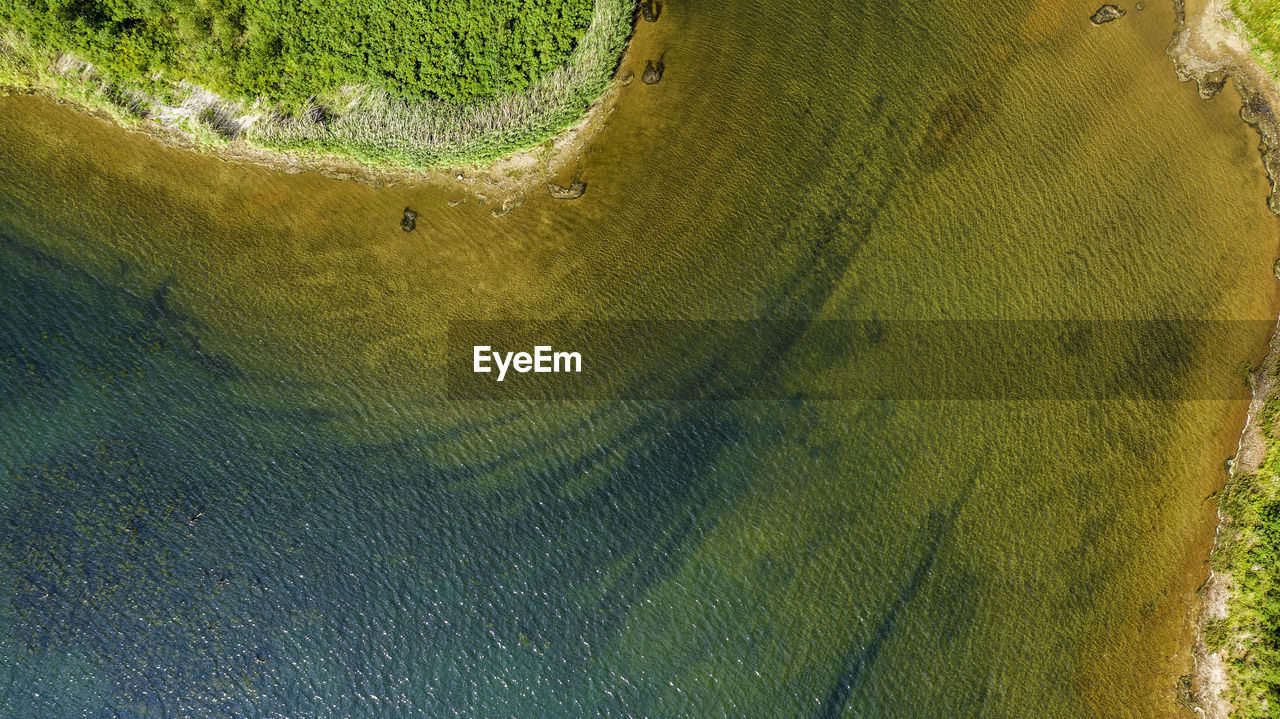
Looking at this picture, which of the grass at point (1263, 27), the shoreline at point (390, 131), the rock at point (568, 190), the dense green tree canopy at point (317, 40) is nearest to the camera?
the dense green tree canopy at point (317, 40)

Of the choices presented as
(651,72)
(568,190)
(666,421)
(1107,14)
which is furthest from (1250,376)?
(568,190)

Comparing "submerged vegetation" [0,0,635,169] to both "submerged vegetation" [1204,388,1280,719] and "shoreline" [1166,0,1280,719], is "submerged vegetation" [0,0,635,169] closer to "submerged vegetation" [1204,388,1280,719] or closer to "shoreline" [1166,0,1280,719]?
"shoreline" [1166,0,1280,719]

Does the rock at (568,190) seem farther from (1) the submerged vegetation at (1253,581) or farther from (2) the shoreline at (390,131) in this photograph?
(1) the submerged vegetation at (1253,581)

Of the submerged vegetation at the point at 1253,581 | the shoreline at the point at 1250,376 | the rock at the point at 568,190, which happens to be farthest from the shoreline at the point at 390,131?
the submerged vegetation at the point at 1253,581

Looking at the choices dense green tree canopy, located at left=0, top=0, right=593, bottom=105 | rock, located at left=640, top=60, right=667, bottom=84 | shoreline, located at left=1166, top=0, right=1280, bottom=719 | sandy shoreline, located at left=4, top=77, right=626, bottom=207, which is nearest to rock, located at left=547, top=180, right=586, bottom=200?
sandy shoreline, located at left=4, top=77, right=626, bottom=207

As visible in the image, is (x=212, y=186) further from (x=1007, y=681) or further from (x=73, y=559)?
(x=1007, y=681)

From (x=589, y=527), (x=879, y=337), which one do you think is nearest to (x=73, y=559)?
(x=589, y=527)

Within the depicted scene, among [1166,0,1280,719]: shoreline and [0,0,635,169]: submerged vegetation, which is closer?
[0,0,635,169]: submerged vegetation
